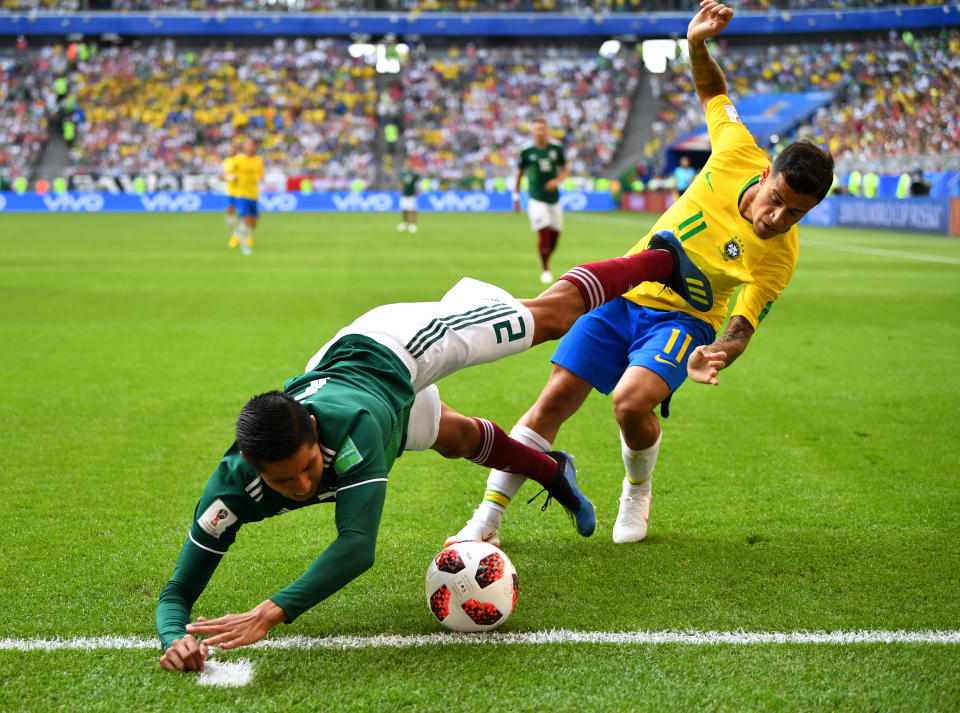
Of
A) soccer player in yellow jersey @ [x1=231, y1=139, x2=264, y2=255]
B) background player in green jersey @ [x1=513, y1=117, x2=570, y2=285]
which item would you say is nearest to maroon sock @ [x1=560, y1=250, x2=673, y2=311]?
background player in green jersey @ [x1=513, y1=117, x2=570, y2=285]

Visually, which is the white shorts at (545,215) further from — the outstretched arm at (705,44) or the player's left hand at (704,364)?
the player's left hand at (704,364)

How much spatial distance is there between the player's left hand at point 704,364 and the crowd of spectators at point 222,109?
3944cm

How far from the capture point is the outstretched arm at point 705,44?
454cm

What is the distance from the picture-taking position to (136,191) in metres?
39.9

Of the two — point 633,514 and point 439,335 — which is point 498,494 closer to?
point 633,514

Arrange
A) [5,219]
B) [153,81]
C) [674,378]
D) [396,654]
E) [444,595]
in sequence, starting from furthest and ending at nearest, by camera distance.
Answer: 1. [153,81]
2. [5,219]
3. [674,378]
4. [444,595]
5. [396,654]

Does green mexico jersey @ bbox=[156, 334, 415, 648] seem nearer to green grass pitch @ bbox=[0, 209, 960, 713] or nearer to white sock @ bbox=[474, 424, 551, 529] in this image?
green grass pitch @ bbox=[0, 209, 960, 713]

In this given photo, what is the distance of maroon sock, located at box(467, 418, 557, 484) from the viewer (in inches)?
158

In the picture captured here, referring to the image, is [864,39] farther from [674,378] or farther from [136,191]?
[674,378]

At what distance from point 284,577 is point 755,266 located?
2.53 metres

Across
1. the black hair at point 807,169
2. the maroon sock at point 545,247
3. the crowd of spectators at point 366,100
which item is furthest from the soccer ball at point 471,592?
the crowd of spectators at point 366,100

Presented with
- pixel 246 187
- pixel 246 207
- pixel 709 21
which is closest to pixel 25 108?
pixel 246 187

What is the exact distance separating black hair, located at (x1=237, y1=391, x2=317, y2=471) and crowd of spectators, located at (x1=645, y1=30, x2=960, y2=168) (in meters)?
32.9

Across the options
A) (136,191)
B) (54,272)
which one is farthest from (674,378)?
(136,191)
